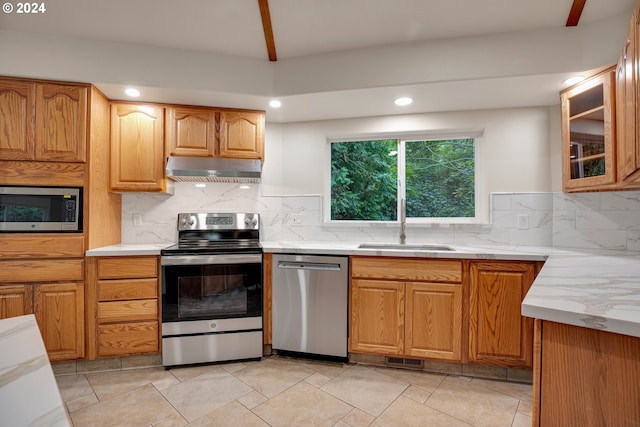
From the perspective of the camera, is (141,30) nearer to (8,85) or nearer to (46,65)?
(46,65)

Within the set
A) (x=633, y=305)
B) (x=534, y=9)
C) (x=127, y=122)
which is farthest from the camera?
(x=127, y=122)

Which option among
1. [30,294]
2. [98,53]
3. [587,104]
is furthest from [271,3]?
[30,294]

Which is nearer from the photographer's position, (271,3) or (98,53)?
(271,3)

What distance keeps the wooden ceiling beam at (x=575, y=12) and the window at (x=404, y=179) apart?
1.04m

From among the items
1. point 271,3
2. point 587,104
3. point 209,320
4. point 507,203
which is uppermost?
point 271,3

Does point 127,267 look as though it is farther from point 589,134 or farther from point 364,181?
point 589,134

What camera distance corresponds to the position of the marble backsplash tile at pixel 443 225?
2.31 m

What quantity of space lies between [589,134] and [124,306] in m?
3.57

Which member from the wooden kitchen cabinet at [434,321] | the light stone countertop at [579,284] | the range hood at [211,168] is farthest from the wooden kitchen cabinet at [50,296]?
the wooden kitchen cabinet at [434,321]

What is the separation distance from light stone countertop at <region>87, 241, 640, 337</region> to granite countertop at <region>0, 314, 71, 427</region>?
115 centimetres

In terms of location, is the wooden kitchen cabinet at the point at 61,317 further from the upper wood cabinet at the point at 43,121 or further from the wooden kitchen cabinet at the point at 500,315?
the wooden kitchen cabinet at the point at 500,315

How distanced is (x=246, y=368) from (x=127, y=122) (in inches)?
87.0

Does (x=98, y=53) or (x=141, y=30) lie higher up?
(x=141, y=30)

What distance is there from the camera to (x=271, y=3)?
2.08m
